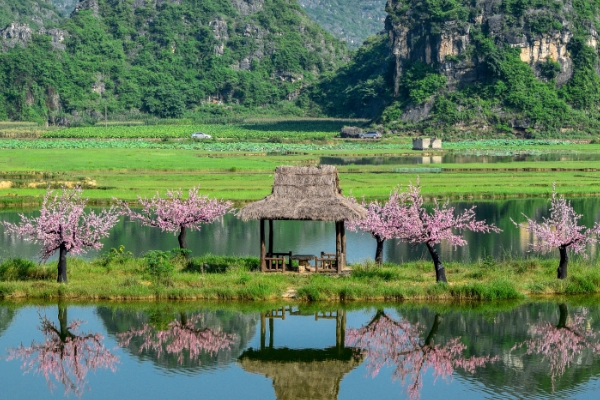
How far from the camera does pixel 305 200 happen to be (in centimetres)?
2470

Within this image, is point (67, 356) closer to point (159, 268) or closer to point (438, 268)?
point (159, 268)

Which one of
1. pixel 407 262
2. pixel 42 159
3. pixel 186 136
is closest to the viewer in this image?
pixel 407 262

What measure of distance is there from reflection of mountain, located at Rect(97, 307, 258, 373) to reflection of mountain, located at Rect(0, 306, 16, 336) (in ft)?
6.21

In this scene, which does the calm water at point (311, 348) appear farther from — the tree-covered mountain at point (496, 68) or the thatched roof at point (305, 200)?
the tree-covered mountain at point (496, 68)

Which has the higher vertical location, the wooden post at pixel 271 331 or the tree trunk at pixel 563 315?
the tree trunk at pixel 563 315

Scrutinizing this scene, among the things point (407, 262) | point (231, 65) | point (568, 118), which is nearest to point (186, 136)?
point (568, 118)

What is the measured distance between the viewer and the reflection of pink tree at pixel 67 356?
17.9 m

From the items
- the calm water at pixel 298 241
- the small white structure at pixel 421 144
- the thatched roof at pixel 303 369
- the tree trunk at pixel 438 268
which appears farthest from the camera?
the small white structure at pixel 421 144

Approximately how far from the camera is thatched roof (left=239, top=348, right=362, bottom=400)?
55.7 feet

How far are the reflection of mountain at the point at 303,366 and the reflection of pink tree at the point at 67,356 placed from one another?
2.75m

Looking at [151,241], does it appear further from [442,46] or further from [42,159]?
[442,46]

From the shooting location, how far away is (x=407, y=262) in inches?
1093

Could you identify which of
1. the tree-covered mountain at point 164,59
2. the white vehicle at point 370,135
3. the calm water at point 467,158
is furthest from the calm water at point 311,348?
the tree-covered mountain at point 164,59

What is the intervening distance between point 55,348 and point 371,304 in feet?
23.5
